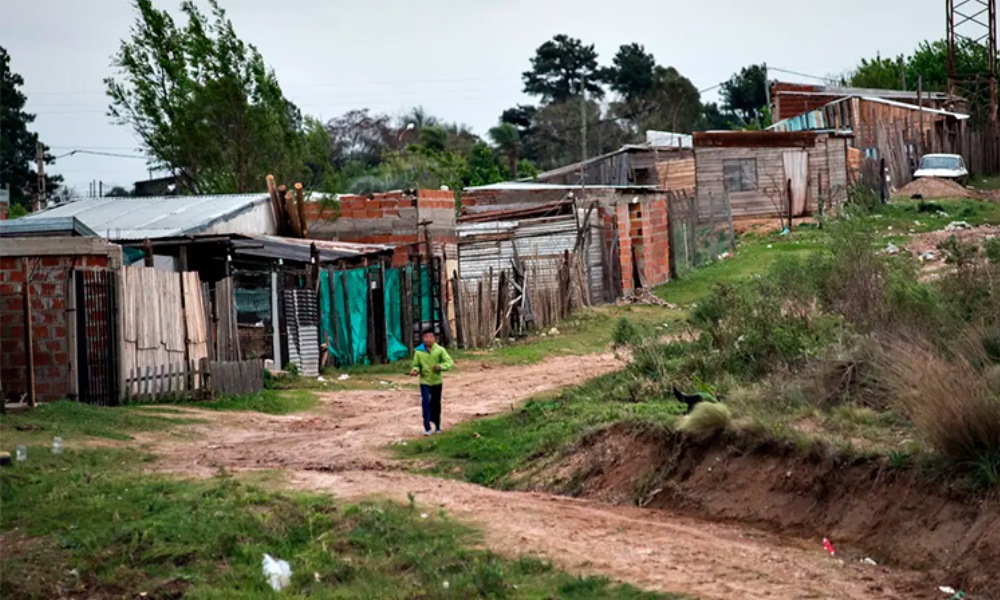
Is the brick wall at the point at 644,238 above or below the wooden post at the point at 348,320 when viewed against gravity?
above

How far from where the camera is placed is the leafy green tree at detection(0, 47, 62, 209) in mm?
61062

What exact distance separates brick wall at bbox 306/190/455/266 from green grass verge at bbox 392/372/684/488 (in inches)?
471

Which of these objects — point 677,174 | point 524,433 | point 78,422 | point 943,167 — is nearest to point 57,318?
point 78,422

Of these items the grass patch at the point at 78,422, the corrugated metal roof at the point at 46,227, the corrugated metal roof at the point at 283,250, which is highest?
the corrugated metal roof at the point at 46,227

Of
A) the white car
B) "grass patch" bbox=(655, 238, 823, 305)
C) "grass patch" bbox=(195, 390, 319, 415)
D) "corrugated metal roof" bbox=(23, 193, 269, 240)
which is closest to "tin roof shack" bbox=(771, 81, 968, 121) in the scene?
the white car

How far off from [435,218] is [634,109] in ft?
186

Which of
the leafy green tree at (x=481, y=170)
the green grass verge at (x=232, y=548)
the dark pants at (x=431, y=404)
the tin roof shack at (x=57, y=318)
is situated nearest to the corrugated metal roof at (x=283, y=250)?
the tin roof shack at (x=57, y=318)

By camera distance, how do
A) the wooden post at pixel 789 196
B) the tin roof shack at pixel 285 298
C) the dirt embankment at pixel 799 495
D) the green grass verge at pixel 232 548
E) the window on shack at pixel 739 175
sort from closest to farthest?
the green grass verge at pixel 232 548 → the dirt embankment at pixel 799 495 → the tin roof shack at pixel 285 298 → the wooden post at pixel 789 196 → the window on shack at pixel 739 175

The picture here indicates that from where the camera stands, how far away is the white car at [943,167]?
48375 millimetres

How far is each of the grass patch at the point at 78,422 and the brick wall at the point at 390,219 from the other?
11.7m

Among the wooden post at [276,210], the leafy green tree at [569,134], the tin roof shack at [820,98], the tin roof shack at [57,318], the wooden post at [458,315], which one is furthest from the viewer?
the leafy green tree at [569,134]

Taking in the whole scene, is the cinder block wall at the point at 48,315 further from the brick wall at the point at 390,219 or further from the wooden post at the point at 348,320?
the brick wall at the point at 390,219

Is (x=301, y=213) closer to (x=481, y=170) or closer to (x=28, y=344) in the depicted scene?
(x=28, y=344)

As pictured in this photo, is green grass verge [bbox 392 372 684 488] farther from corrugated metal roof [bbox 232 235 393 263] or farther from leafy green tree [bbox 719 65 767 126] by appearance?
leafy green tree [bbox 719 65 767 126]
